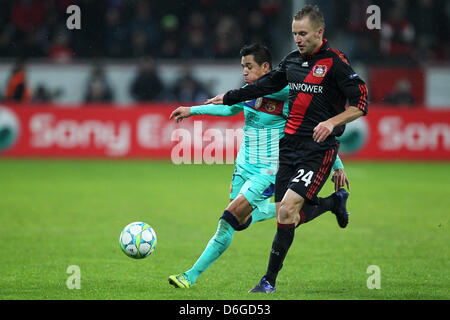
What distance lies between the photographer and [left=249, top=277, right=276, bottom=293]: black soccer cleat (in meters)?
5.93

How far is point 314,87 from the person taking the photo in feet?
20.1

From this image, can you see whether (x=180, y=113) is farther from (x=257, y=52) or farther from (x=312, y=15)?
(x=312, y=15)

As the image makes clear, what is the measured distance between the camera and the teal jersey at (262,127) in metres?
6.77

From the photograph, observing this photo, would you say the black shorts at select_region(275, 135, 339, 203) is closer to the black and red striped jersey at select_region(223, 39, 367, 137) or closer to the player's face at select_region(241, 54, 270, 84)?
the black and red striped jersey at select_region(223, 39, 367, 137)

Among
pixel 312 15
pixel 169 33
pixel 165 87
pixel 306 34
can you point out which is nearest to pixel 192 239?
pixel 306 34

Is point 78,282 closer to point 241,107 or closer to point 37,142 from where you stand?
point 241,107

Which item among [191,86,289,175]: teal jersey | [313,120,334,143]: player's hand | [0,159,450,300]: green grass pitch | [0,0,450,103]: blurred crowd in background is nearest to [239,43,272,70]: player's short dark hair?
[191,86,289,175]: teal jersey

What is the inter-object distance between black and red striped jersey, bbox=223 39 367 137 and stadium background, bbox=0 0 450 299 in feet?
21.2

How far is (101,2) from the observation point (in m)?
20.6

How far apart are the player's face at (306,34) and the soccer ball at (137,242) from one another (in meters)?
2.12

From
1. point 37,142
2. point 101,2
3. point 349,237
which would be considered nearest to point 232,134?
point 37,142

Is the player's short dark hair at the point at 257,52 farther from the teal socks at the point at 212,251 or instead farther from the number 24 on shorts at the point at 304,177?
the teal socks at the point at 212,251

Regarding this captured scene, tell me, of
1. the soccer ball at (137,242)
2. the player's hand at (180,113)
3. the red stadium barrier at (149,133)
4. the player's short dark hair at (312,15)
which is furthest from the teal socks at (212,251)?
the red stadium barrier at (149,133)

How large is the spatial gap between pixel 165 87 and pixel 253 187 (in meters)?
13.0
